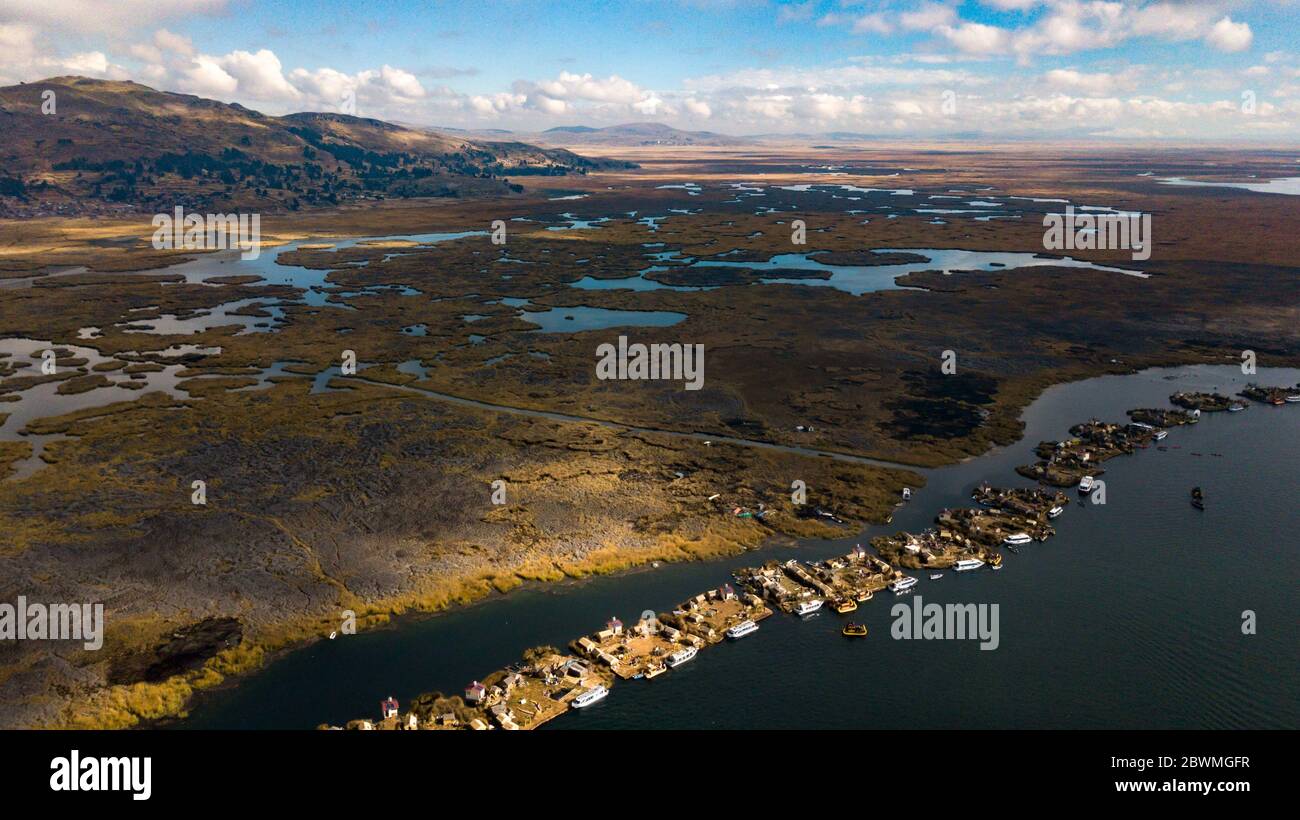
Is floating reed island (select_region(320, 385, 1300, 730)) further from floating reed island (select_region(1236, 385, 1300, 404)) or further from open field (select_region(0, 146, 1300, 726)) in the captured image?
floating reed island (select_region(1236, 385, 1300, 404))

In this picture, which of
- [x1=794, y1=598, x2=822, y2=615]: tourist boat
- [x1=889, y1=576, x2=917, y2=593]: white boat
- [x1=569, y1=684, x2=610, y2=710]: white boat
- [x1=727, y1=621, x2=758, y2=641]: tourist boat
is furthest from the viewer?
[x1=889, y1=576, x2=917, y2=593]: white boat

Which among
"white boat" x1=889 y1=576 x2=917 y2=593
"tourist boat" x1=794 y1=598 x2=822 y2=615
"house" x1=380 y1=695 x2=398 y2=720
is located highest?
"white boat" x1=889 y1=576 x2=917 y2=593

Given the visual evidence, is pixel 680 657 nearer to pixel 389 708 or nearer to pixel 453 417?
pixel 389 708

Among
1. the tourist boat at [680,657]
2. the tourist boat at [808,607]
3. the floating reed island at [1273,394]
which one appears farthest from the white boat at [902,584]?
the floating reed island at [1273,394]

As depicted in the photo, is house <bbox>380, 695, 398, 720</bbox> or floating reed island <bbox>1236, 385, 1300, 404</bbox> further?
floating reed island <bbox>1236, 385, 1300, 404</bbox>

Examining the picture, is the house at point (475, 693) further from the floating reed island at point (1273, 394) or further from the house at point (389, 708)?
the floating reed island at point (1273, 394)

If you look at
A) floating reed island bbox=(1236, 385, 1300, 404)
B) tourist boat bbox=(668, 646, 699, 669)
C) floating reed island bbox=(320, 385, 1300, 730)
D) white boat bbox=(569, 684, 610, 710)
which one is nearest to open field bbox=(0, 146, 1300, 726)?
floating reed island bbox=(320, 385, 1300, 730)

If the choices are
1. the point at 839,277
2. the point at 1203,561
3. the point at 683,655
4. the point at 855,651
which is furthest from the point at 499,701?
the point at 839,277
